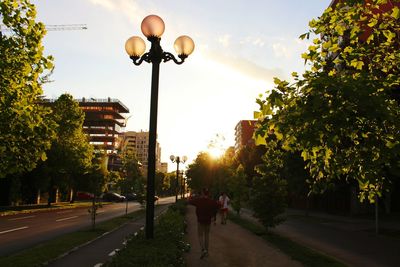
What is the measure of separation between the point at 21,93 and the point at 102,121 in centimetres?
12218

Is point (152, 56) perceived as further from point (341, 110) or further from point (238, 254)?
point (238, 254)

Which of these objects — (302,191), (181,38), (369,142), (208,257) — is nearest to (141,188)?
(302,191)

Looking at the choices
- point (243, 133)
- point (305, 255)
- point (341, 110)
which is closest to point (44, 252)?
point (305, 255)

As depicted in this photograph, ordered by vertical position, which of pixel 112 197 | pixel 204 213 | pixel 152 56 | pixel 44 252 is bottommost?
pixel 44 252

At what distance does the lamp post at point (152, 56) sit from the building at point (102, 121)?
12094 centimetres

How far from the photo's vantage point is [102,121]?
129m

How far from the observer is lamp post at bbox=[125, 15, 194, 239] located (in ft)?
26.1

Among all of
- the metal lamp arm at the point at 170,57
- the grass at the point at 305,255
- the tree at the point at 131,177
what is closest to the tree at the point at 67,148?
the tree at the point at 131,177

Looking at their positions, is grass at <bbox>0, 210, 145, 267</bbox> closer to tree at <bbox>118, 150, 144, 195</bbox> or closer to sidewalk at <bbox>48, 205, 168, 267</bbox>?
sidewalk at <bbox>48, 205, 168, 267</bbox>

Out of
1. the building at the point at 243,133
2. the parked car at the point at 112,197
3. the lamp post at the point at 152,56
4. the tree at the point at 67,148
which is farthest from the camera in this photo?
the building at the point at 243,133

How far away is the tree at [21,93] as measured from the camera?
992 centimetres

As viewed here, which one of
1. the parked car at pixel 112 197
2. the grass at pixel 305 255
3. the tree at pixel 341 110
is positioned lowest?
the grass at pixel 305 255

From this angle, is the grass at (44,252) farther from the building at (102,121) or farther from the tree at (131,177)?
the building at (102,121)

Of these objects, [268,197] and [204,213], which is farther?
[268,197]
